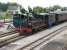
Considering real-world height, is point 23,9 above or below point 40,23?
above

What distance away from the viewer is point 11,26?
23.9 meters

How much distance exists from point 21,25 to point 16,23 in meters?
0.65

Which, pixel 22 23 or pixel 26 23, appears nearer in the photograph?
pixel 26 23

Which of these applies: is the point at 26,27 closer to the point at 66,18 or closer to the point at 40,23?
the point at 40,23

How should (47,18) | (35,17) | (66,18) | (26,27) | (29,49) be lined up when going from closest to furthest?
1. (29,49)
2. (26,27)
3. (35,17)
4. (47,18)
5. (66,18)

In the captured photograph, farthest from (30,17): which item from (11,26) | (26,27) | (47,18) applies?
(47,18)

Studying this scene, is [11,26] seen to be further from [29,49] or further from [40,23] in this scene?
[29,49]

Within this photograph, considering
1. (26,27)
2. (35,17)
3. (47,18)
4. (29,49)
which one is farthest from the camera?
(47,18)

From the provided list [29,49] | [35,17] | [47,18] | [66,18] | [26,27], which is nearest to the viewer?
[29,49]

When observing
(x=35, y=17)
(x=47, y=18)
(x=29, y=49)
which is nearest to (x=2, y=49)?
(x=29, y=49)

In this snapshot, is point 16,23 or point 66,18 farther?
point 66,18

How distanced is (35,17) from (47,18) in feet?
14.0

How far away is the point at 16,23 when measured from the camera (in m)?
21.5

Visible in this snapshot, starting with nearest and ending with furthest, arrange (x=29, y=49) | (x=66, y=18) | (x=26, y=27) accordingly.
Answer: (x=29, y=49)
(x=26, y=27)
(x=66, y=18)
